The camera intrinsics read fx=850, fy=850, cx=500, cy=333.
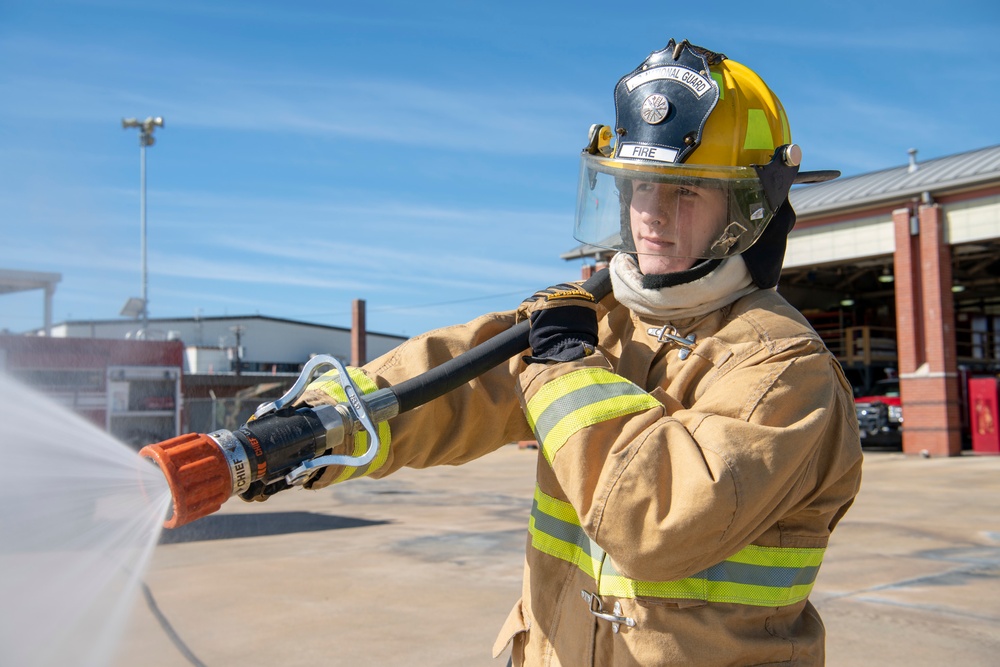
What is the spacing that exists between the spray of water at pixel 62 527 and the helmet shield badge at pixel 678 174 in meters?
1.07

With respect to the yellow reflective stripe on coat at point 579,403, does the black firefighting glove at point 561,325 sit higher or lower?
higher

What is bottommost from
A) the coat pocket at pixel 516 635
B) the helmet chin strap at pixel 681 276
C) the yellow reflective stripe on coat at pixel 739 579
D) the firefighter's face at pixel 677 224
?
the coat pocket at pixel 516 635

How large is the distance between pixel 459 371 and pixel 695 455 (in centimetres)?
53

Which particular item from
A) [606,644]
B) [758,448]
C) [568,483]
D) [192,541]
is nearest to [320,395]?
[568,483]

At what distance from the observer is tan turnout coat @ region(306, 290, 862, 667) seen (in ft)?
4.37

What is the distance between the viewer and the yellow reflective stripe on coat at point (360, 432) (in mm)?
1692

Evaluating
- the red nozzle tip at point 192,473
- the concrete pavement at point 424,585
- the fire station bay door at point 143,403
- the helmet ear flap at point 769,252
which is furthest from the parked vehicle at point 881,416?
the red nozzle tip at point 192,473

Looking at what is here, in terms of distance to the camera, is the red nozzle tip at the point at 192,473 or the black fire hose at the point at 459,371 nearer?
the red nozzle tip at the point at 192,473

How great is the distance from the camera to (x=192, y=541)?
7391 millimetres

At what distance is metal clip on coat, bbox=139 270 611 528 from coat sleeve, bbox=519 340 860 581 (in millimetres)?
184

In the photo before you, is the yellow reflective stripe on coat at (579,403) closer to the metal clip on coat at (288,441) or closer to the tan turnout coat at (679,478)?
the tan turnout coat at (679,478)

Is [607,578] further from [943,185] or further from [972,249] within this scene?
[972,249]

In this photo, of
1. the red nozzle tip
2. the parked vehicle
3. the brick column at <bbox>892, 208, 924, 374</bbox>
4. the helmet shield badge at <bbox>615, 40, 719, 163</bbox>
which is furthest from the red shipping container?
the red nozzle tip

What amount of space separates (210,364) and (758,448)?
35498 mm
